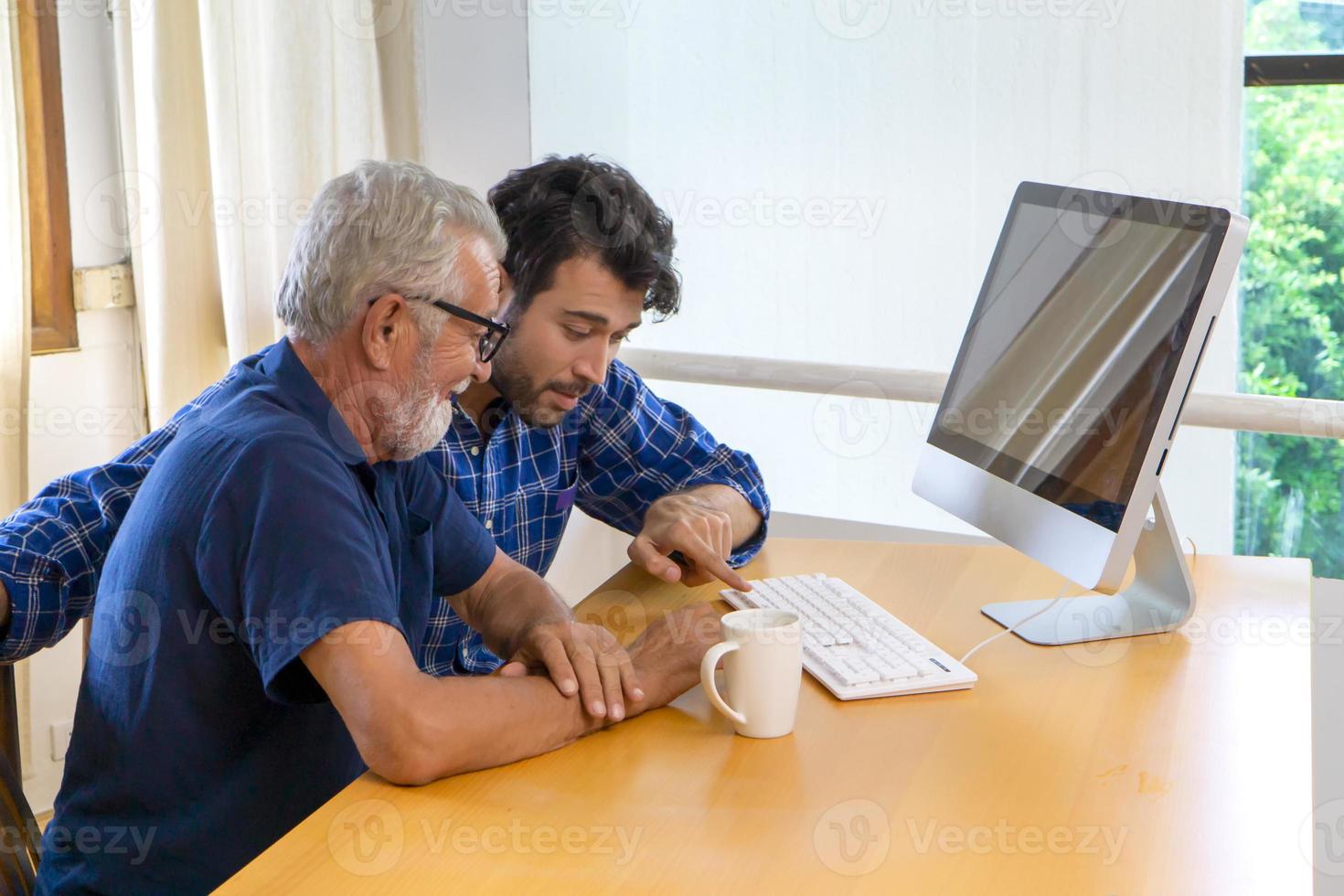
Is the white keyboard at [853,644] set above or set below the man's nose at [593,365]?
below

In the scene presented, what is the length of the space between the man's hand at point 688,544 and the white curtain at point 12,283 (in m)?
1.33

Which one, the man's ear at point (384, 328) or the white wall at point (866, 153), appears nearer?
the man's ear at point (384, 328)

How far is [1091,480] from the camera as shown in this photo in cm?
130

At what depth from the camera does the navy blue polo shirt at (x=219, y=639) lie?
101 cm

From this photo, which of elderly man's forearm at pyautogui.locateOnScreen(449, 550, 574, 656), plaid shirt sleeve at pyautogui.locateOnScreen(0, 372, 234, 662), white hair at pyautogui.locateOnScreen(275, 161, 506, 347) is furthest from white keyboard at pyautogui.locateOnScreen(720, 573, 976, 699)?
plaid shirt sleeve at pyautogui.locateOnScreen(0, 372, 234, 662)

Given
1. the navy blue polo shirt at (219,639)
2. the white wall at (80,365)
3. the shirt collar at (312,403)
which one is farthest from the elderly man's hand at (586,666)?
the white wall at (80,365)

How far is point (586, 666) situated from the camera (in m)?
1.16

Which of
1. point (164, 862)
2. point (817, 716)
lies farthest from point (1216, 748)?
point (164, 862)

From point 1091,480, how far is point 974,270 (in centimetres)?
180

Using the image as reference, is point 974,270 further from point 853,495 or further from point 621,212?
point 621,212

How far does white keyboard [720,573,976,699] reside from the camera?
1.22 metres

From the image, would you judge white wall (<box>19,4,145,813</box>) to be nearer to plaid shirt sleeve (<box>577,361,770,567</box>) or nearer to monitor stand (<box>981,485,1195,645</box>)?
plaid shirt sleeve (<box>577,361,770,567</box>)

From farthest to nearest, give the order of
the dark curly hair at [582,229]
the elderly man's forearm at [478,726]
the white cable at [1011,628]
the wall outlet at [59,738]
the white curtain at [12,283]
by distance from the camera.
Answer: the wall outlet at [59,738], the white curtain at [12,283], the dark curly hair at [582,229], the white cable at [1011,628], the elderly man's forearm at [478,726]

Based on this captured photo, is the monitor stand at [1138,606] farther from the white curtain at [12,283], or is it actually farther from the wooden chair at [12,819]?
the white curtain at [12,283]
